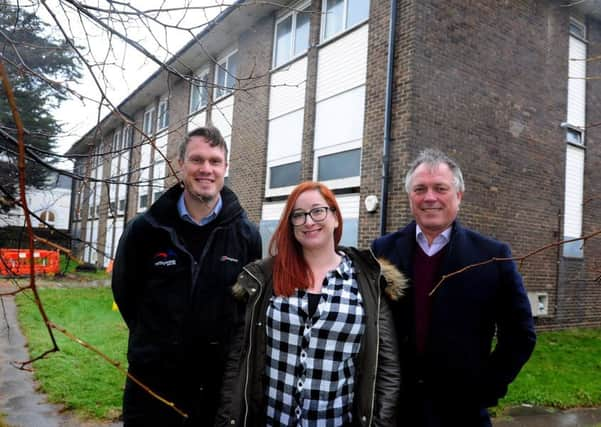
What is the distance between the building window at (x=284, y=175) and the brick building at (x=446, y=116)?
39mm

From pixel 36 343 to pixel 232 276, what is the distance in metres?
5.79

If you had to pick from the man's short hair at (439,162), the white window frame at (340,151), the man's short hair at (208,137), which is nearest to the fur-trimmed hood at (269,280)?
the man's short hair at (439,162)

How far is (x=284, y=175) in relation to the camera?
10820 mm

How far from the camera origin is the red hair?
2244 mm

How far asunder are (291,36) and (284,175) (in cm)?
338

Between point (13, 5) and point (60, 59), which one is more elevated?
point (60, 59)

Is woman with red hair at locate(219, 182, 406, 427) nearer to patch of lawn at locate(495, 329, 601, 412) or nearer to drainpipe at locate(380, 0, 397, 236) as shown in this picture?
patch of lawn at locate(495, 329, 601, 412)

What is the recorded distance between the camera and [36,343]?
670cm

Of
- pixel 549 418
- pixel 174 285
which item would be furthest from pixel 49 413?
pixel 549 418

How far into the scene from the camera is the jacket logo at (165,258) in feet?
7.82

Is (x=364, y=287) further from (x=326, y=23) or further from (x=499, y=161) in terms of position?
(x=326, y=23)

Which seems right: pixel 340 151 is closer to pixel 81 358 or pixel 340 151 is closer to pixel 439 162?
pixel 81 358

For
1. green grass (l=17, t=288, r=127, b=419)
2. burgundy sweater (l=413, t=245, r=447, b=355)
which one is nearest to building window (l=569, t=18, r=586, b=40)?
burgundy sweater (l=413, t=245, r=447, b=355)

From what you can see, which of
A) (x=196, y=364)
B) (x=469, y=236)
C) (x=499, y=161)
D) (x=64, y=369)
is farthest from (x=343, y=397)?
(x=499, y=161)
